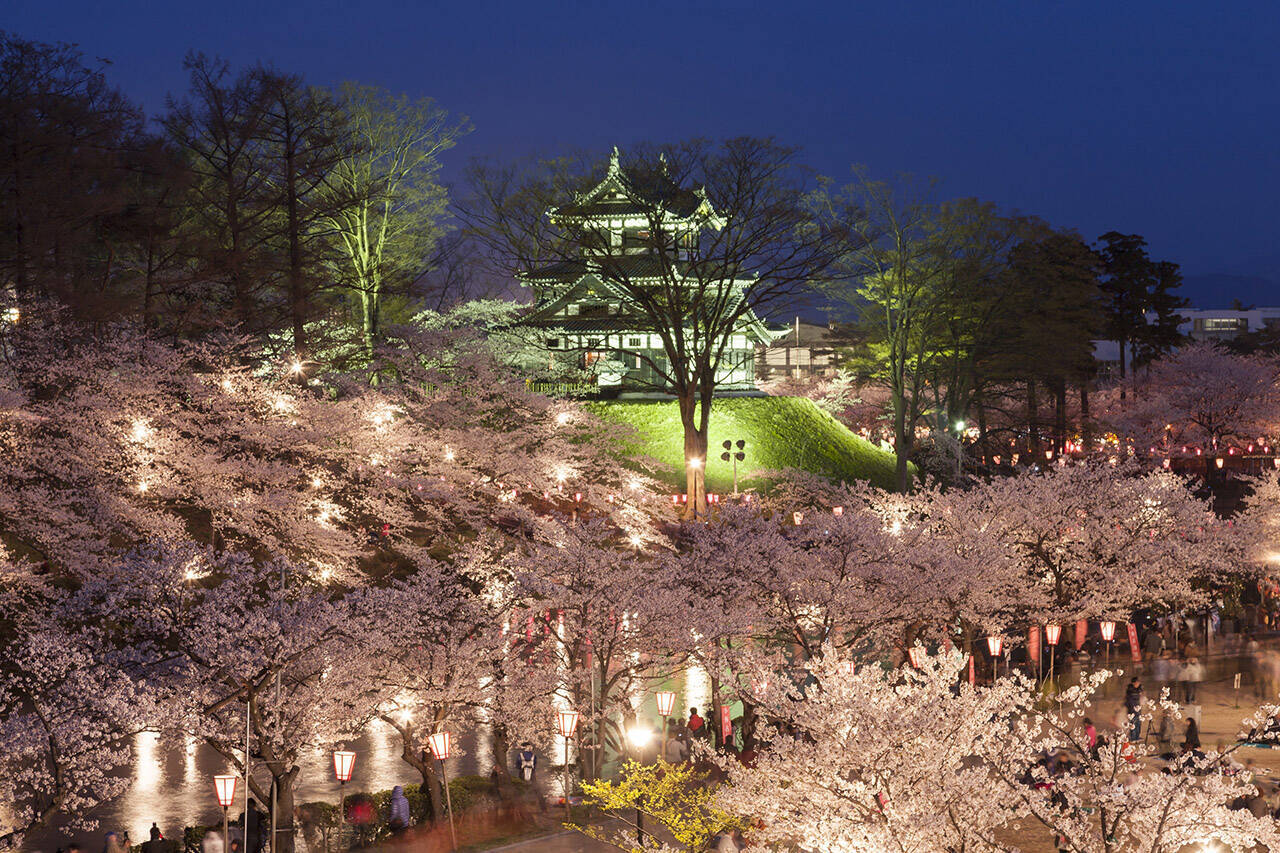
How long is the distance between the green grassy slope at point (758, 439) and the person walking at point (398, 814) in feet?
96.8

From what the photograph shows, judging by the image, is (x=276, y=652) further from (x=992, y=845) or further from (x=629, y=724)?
(x=992, y=845)

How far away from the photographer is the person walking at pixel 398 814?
21.0 metres

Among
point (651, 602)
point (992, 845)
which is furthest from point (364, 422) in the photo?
point (992, 845)

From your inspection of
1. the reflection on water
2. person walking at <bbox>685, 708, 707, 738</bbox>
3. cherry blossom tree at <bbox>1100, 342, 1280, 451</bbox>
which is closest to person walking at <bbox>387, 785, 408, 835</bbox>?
the reflection on water

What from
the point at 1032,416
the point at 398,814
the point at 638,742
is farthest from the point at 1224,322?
the point at 398,814

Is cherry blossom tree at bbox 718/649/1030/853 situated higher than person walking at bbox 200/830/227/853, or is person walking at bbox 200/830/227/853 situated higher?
cherry blossom tree at bbox 718/649/1030/853

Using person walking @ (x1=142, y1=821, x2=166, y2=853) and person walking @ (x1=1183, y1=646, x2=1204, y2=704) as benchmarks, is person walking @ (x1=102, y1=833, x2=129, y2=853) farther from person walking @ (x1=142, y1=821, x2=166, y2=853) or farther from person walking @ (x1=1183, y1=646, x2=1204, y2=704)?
person walking @ (x1=1183, y1=646, x2=1204, y2=704)

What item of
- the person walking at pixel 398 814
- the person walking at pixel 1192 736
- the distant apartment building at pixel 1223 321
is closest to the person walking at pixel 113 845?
the person walking at pixel 398 814

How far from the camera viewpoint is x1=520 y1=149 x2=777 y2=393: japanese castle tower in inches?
1753

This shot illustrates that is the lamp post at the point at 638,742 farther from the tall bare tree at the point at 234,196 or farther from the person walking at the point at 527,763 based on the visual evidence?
the tall bare tree at the point at 234,196

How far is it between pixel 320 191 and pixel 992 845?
3912 centimetres

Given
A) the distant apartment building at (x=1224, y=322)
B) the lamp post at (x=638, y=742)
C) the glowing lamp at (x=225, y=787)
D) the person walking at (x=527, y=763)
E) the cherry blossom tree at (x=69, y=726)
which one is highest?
the distant apartment building at (x=1224, y=322)

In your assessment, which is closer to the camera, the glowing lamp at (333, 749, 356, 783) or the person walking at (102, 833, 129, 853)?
the person walking at (102, 833, 129, 853)

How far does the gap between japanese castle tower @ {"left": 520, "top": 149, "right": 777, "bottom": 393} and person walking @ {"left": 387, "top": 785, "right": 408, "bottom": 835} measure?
23.5 meters
